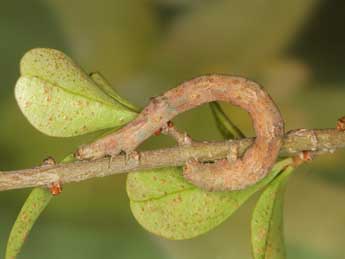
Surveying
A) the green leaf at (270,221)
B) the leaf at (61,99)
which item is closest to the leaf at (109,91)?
the leaf at (61,99)

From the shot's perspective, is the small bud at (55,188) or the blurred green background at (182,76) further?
the blurred green background at (182,76)

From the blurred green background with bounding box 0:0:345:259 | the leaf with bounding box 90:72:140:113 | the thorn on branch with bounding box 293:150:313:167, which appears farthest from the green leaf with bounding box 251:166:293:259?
the blurred green background with bounding box 0:0:345:259

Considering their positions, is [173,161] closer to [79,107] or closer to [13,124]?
[79,107]

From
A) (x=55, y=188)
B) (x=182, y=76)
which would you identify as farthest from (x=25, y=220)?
(x=182, y=76)

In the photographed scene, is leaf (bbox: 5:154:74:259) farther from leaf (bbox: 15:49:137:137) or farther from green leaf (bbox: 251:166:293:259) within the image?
green leaf (bbox: 251:166:293:259)

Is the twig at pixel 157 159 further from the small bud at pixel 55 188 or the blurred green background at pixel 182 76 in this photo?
the blurred green background at pixel 182 76
